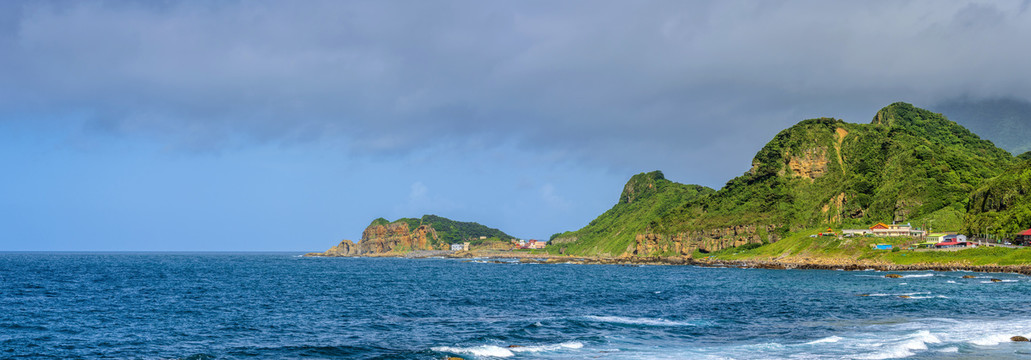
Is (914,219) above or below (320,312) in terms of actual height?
above

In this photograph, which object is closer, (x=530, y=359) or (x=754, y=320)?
(x=530, y=359)

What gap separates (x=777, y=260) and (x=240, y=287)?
134157 mm

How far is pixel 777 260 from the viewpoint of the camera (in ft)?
552

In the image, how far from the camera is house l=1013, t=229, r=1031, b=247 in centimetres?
11971

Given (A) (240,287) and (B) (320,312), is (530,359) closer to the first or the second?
(B) (320,312)

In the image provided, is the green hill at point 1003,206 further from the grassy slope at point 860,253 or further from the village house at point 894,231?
the grassy slope at point 860,253

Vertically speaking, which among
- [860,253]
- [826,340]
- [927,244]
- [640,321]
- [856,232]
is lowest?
[640,321]

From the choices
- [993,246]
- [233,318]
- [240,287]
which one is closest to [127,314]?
[233,318]

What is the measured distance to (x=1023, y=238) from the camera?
122 metres

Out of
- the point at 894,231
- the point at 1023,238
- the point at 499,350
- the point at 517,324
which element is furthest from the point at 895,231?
the point at 499,350

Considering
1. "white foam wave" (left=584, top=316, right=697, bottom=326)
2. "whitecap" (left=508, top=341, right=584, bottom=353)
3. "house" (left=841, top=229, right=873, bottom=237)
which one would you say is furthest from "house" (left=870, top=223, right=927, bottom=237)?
"whitecap" (left=508, top=341, right=584, bottom=353)

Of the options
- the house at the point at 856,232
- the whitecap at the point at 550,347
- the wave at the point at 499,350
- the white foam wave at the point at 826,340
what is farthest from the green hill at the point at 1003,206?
the wave at the point at 499,350

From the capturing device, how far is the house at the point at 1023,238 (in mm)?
119706

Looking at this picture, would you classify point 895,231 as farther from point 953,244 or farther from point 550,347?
point 550,347
